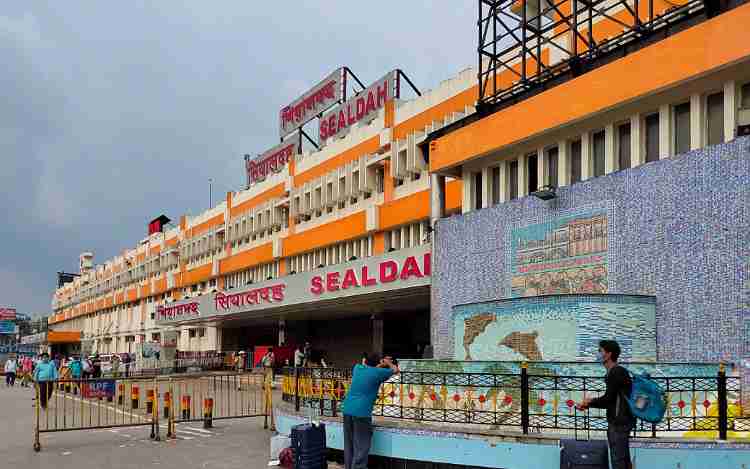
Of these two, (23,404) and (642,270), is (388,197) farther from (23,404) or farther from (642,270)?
(642,270)

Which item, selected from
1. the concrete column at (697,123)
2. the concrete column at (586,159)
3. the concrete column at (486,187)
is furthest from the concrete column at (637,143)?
the concrete column at (486,187)

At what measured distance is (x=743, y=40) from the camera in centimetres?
1299

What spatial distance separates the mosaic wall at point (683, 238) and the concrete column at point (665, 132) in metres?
0.62

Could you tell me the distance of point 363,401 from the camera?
1048 cm

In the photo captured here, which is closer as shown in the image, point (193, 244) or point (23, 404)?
point (23, 404)

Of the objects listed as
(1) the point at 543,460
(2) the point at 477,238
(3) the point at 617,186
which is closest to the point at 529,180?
(2) the point at 477,238

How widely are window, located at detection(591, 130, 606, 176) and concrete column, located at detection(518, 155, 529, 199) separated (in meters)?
1.87

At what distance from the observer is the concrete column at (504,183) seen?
18.6m

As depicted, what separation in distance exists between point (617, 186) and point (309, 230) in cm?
2583

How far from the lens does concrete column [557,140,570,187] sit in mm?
17031

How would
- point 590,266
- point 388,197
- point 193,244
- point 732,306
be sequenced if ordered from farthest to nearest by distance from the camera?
1. point 193,244
2. point 388,197
3. point 590,266
4. point 732,306

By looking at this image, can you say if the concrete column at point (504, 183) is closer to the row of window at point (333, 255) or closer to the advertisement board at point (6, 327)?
the row of window at point (333, 255)

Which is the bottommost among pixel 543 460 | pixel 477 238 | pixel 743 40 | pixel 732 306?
pixel 543 460

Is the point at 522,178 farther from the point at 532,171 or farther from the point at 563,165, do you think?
the point at 563,165
